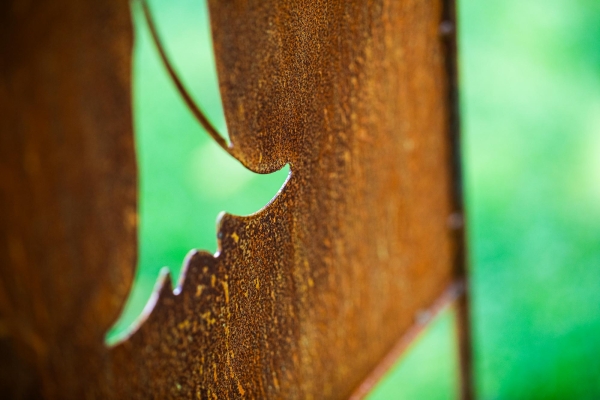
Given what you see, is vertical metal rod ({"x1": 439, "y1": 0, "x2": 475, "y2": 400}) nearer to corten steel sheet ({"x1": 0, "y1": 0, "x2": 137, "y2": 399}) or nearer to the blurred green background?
the blurred green background

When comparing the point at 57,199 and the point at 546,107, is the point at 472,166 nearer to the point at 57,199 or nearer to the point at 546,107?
the point at 546,107

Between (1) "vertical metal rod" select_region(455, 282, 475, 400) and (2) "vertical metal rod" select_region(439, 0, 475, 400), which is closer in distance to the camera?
(2) "vertical metal rod" select_region(439, 0, 475, 400)

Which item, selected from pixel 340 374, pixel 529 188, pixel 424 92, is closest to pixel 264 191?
pixel 529 188

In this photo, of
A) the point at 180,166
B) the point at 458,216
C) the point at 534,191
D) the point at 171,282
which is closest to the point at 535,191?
the point at 534,191

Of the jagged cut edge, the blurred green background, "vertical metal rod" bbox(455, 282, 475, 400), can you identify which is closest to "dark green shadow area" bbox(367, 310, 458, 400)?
"vertical metal rod" bbox(455, 282, 475, 400)

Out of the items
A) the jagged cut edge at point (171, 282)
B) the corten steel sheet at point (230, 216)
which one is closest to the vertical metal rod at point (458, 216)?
the corten steel sheet at point (230, 216)

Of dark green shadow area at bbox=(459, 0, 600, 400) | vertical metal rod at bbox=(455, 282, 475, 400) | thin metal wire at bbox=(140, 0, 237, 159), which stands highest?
dark green shadow area at bbox=(459, 0, 600, 400)
